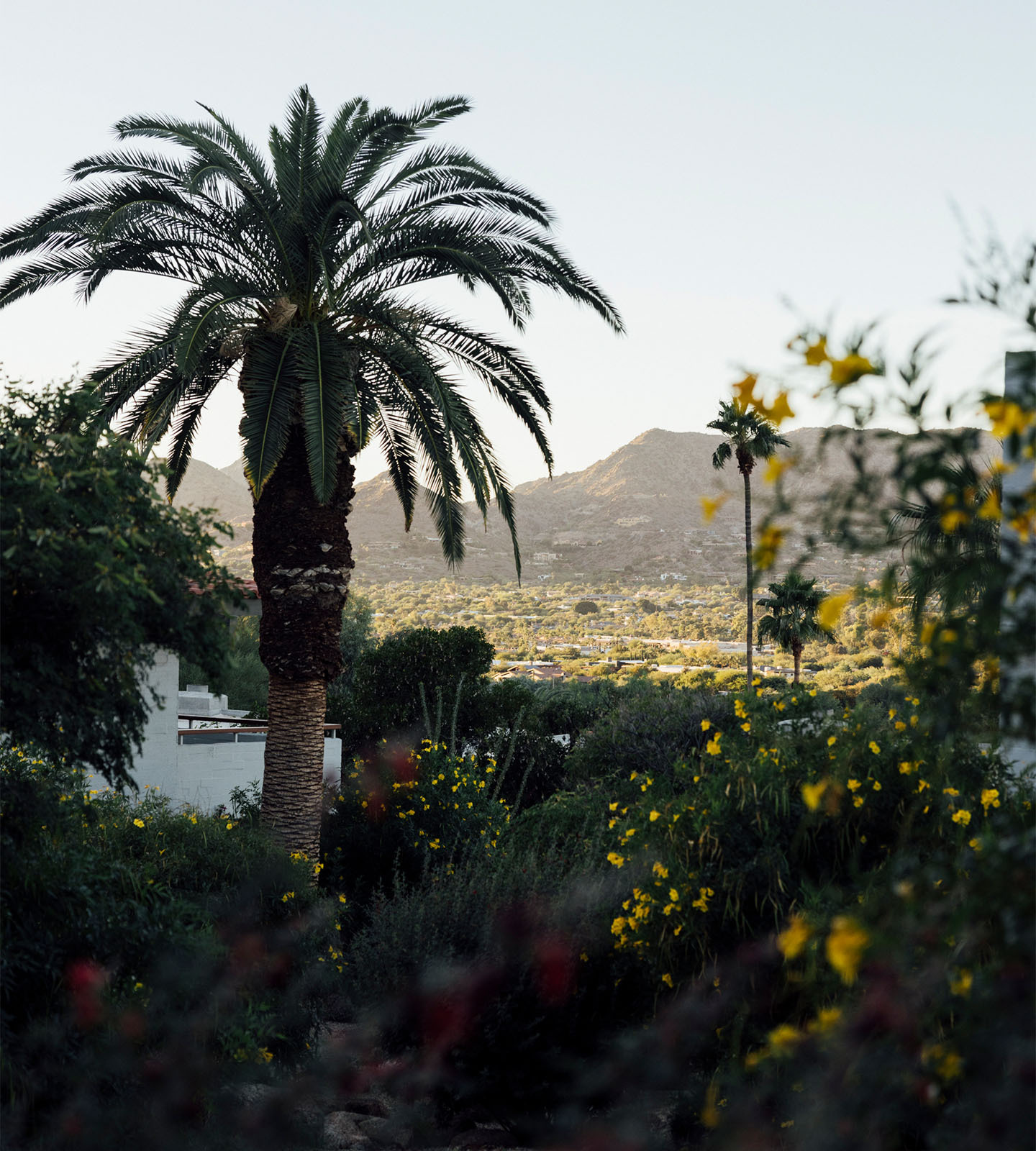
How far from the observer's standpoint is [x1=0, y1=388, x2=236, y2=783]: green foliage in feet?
17.2

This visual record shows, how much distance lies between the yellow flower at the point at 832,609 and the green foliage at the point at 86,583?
3.73 m

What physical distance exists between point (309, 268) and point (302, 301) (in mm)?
471

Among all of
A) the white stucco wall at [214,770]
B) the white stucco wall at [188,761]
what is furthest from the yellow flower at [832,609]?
the white stucco wall at [214,770]

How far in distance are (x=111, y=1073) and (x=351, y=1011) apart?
387 centimetres

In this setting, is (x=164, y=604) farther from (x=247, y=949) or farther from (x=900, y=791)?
(x=900, y=791)

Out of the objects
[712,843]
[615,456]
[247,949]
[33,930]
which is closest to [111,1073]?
[33,930]

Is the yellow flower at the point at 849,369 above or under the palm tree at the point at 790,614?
above

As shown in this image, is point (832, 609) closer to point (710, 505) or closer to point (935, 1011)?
point (710, 505)

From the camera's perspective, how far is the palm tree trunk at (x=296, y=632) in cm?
1205

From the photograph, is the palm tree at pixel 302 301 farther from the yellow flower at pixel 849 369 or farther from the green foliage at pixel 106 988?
the yellow flower at pixel 849 369

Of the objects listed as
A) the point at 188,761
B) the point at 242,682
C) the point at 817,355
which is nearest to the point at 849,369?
the point at 817,355

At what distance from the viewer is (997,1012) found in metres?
2.17

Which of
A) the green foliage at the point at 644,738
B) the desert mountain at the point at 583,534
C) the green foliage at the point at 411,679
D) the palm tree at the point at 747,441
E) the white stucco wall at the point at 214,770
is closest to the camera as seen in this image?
the white stucco wall at the point at 214,770

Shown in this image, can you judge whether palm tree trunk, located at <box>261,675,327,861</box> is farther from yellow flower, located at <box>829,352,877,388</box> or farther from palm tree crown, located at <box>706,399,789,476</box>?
palm tree crown, located at <box>706,399,789,476</box>
